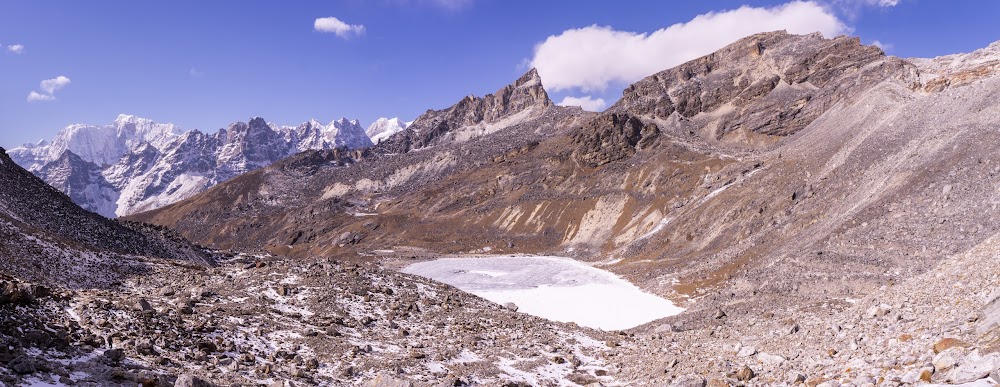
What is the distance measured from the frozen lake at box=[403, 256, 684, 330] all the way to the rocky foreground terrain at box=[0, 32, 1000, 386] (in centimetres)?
411

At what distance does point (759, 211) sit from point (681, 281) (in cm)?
2109

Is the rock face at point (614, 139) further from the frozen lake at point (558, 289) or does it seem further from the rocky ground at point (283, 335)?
the rocky ground at point (283, 335)

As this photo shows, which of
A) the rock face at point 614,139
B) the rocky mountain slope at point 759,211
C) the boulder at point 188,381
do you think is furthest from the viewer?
the rock face at point 614,139

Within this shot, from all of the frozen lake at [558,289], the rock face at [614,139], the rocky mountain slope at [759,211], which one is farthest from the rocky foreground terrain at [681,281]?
the rock face at [614,139]

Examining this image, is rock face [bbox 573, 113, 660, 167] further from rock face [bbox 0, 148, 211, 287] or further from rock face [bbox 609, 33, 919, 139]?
rock face [bbox 0, 148, 211, 287]

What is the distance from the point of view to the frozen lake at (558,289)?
43.9m

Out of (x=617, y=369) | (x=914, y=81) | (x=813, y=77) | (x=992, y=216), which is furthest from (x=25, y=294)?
(x=813, y=77)

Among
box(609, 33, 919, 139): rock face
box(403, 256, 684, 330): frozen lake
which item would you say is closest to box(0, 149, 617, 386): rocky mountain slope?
box(403, 256, 684, 330): frozen lake

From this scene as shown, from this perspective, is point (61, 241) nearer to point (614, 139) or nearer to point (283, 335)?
A: point (283, 335)

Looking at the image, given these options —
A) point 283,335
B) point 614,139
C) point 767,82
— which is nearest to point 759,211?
point 283,335

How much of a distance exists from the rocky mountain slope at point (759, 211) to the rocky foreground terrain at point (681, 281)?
0.65 ft

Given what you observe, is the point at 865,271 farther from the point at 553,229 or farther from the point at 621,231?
the point at 553,229

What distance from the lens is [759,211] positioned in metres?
68.6

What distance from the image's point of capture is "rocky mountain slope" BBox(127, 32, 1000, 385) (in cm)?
1662
